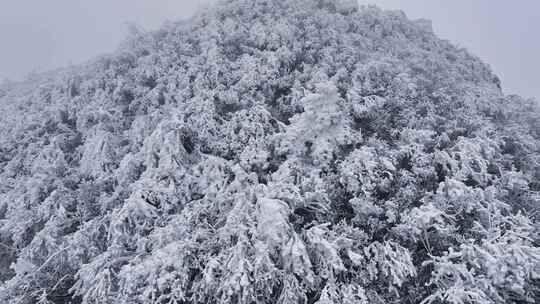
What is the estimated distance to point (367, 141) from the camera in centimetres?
828

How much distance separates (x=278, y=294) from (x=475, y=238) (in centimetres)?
396

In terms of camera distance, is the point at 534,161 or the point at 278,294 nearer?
the point at 278,294

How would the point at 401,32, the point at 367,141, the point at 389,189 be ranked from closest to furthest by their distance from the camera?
the point at 389,189 < the point at 367,141 < the point at 401,32

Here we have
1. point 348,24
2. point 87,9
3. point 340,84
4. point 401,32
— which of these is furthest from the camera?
point 87,9

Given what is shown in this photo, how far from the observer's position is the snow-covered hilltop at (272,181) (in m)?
6.32

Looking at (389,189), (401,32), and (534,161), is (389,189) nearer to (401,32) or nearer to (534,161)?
(534,161)

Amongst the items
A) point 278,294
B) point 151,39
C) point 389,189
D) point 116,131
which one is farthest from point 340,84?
point 151,39

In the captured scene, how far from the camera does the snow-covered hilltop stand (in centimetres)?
632

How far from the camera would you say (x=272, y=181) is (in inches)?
295

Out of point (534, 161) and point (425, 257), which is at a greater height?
point (534, 161)

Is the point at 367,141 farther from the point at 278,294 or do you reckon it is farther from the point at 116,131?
the point at 116,131

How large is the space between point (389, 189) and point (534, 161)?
4141 mm

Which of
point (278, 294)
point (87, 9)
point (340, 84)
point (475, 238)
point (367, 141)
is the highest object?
point (340, 84)

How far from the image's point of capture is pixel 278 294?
6.50 metres
